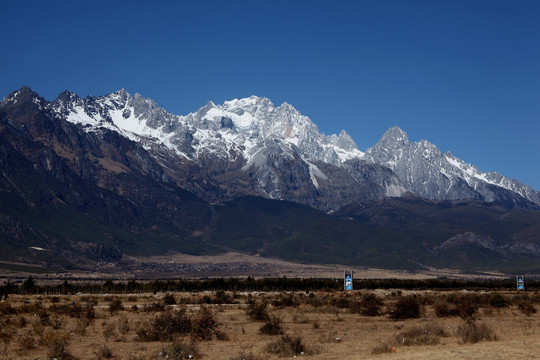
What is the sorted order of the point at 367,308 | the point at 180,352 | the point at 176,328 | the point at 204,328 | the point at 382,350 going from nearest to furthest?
the point at 180,352, the point at 382,350, the point at 204,328, the point at 176,328, the point at 367,308

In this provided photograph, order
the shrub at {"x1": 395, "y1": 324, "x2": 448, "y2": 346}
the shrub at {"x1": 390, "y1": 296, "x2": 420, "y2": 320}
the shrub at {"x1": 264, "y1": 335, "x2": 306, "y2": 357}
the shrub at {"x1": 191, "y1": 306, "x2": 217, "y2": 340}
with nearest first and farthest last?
1. the shrub at {"x1": 264, "y1": 335, "x2": 306, "y2": 357}
2. the shrub at {"x1": 395, "y1": 324, "x2": 448, "y2": 346}
3. the shrub at {"x1": 191, "y1": 306, "x2": 217, "y2": 340}
4. the shrub at {"x1": 390, "y1": 296, "x2": 420, "y2": 320}

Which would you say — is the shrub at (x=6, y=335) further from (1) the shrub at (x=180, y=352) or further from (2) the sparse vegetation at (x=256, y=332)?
(1) the shrub at (x=180, y=352)

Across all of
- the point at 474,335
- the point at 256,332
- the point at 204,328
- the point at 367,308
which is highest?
the point at 474,335

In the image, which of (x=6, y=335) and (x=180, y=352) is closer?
(x=180, y=352)

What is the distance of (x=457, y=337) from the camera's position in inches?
1631

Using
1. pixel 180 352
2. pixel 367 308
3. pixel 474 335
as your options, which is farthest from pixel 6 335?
pixel 367 308

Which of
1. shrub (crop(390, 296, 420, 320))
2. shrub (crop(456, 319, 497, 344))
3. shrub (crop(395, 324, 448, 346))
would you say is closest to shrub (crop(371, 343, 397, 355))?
shrub (crop(395, 324, 448, 346))

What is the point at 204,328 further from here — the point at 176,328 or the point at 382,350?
the point at 382,350

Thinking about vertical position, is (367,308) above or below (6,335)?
below

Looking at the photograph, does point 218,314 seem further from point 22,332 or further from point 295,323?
point 22,332

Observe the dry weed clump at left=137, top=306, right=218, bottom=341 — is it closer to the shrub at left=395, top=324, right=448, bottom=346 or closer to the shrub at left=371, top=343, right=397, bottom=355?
the shrub at left=395, top=324, right=448, bottom=346

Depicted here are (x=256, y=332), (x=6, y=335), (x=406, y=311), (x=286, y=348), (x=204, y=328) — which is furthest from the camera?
(x=406, y=311)

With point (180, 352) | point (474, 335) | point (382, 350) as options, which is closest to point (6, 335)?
point (180, 352)

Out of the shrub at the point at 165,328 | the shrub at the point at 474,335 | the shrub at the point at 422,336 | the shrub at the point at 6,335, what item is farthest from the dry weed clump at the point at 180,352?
the shrub at the point at 474,335
